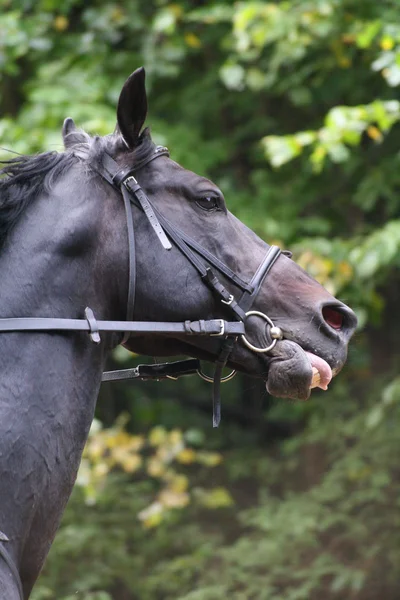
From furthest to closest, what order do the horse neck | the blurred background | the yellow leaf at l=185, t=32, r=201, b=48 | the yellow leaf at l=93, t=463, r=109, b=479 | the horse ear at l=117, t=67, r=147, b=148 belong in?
the yellow leaf at l=185, t=32, r=201, b=48 → the yellow leaf at l=93, t=463, r=109, b=479 → the blurred background → the horse ear at l=117, t=67, r=147, b=148 → the horse neck

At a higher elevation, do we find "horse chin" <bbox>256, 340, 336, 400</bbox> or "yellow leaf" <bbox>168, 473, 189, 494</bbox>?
"yellow leaf" <bbox>168, 473, 189, 494</bbox>

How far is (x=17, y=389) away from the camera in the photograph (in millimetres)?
2324

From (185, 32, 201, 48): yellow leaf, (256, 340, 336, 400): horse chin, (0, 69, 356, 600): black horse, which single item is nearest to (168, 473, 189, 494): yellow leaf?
(185, 32, 201, 48): yellow leaf

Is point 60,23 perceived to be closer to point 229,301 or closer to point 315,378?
point 229,301

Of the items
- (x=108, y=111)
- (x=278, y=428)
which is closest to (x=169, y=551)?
(x=278, y=428)

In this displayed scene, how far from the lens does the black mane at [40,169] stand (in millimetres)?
2482

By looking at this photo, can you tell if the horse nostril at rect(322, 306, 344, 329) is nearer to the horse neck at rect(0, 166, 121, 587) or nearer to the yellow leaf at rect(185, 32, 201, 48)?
the horse neck at rect(0, 166, 121, 587)

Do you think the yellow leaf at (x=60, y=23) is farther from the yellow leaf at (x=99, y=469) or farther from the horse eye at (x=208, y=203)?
the horse eye at (x=208, y=203)

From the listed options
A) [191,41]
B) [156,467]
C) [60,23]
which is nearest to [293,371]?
[156,467]

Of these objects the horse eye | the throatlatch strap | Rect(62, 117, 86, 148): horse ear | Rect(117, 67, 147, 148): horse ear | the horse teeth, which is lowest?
the horse teeth

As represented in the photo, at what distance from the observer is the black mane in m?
2.48

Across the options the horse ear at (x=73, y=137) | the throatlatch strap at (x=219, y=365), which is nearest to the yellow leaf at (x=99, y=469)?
the throatlatch strap at (x=219, y=365)

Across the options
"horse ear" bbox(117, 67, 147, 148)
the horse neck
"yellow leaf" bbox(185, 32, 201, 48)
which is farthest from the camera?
"yellow leaf" bbox(185, 32, 201, 48)

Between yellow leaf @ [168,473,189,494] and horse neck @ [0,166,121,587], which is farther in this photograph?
yellow leaf @ [168,473,189,494]
